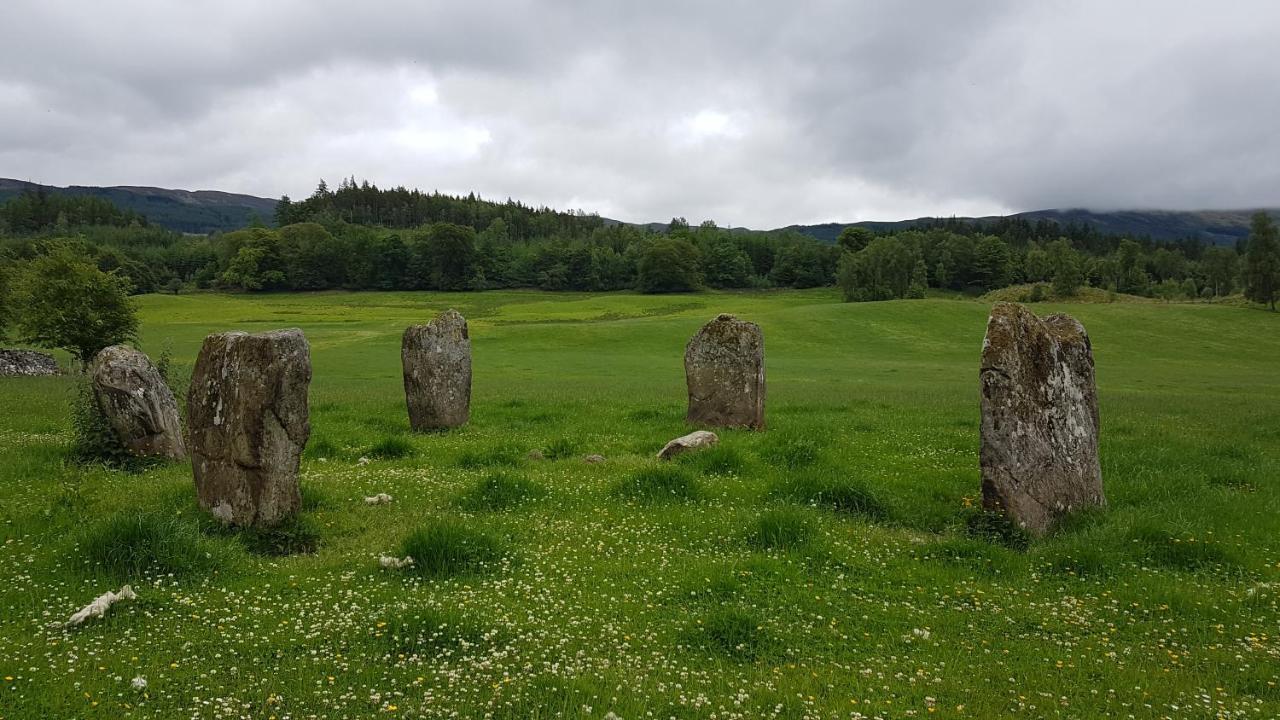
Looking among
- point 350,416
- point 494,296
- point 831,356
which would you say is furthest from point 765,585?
point 494,296

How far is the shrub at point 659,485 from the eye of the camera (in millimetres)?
12227

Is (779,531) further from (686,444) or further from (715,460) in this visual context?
(686,444)

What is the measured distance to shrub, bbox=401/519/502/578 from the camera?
9070 mm

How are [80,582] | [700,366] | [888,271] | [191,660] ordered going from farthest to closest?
A: [888,271]
[700,366]
[80,582]
[191,660]

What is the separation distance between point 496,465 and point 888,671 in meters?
9.74

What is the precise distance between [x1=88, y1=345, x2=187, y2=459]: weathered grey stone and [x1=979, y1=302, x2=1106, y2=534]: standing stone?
15.3 m

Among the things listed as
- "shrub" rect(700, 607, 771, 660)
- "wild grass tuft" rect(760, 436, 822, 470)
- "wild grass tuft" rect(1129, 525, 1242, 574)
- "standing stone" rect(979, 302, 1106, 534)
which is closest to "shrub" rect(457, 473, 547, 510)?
"wild grass tuft" rect(760, 436, 822, 470)

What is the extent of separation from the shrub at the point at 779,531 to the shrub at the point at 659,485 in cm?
198

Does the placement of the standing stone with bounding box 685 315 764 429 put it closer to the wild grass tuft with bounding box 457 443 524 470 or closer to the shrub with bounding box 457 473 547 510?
the wild grass tuft with bounding box 457 443 524 470

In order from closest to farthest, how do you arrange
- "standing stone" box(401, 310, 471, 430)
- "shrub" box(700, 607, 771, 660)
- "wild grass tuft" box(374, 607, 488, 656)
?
1. "wild grass tuft" box(374, 607, 488, 656)
2. "shrub" box(700, 607, 771, 660)
3. "standing stone" box(401, 310, 471, 430)

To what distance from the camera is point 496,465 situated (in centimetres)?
1491

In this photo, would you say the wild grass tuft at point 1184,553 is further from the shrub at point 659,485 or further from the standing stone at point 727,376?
the standing stone at point 727,376

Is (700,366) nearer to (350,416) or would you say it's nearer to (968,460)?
(968,460)

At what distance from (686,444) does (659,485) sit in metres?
3.03
